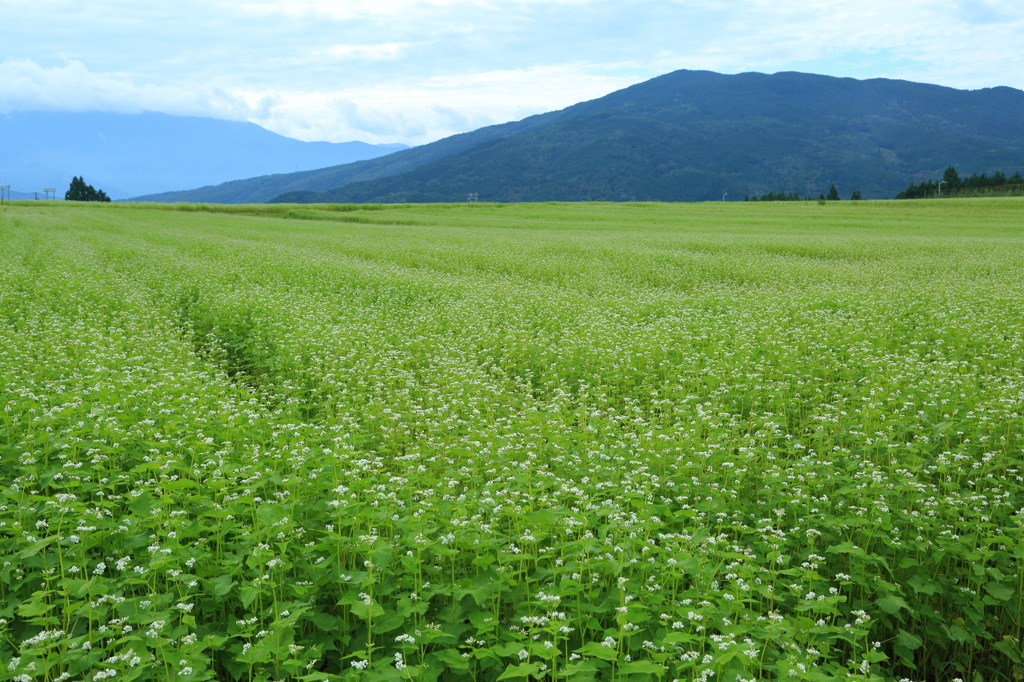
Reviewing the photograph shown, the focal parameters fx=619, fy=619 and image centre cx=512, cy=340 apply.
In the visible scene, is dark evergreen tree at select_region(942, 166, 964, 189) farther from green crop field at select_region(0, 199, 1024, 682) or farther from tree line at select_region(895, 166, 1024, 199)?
green crop field at select_region(0, 199, 1024, 682)

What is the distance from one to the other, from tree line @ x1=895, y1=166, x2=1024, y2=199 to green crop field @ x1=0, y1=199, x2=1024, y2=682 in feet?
320

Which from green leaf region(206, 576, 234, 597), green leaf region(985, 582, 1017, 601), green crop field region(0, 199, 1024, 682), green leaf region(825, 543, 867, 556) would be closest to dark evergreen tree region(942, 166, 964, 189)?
green crop field region(0, 199, 1024, 682)

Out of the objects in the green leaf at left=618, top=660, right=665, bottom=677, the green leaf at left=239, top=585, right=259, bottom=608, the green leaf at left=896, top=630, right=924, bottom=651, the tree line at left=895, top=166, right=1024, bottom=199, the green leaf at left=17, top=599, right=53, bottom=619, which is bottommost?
the green leaf at left=896, top=630, right=924, bottom=651

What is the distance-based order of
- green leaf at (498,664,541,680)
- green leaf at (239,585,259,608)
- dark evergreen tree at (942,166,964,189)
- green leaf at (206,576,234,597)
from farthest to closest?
dark evergreen tree at (942,166,964,189) < green leaf at (206,576,234,597) < green leaf at (239,585,259,608) < green leaf at (498,664,541,680)

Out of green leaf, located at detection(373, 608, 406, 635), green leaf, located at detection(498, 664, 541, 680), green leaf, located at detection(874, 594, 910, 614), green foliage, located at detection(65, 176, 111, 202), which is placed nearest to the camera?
green leaf, located at detection(498, 664, 541, 680)

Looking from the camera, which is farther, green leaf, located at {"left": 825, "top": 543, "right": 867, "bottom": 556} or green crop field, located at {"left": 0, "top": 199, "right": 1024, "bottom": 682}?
green leaf, located at {"left": 825, "top": 543, "right": 867, "bottom": 556}

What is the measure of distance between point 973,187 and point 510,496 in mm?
121212

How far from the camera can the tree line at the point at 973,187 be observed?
90.9 m

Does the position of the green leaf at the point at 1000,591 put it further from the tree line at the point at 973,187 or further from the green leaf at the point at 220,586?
the tree line at the point at 973,187

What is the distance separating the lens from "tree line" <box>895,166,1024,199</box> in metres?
90.9

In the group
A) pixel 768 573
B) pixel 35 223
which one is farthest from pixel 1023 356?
pixel 35 223

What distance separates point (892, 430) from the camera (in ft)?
25.8

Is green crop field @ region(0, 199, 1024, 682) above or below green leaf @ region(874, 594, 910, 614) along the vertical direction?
above

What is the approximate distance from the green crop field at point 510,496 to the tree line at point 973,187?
97543 mm
